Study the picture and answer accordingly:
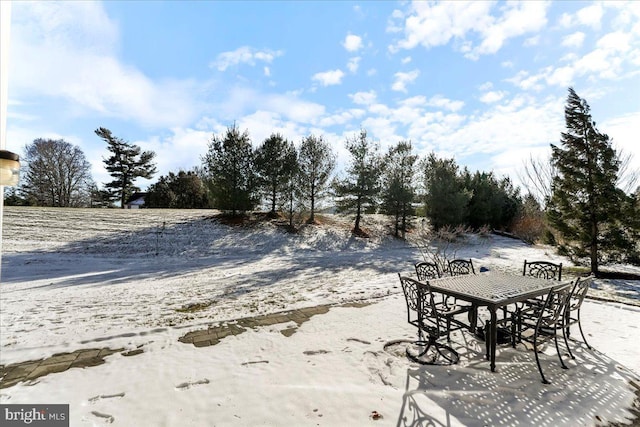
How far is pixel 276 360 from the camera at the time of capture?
11.1ft

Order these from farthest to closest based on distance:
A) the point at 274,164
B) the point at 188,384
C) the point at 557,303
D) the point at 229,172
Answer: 1. the point at 274,164
2. the point at 229,172
3. the point at 557,303
4. the point at 188,384

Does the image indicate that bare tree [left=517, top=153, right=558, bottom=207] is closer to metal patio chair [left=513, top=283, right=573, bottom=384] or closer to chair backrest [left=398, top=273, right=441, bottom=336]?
metal patio chair [left=513, top=283, right=573, bottom=384]

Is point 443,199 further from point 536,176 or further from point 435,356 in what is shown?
point 435,356

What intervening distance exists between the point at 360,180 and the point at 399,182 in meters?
2.83

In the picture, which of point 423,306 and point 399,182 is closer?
point 423,306

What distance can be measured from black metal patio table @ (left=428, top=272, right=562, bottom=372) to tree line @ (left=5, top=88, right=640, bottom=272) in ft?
27.6

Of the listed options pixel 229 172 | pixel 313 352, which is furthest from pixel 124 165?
pixel 313 352

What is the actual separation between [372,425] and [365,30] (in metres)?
8.22

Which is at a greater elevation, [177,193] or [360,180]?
[360,180]

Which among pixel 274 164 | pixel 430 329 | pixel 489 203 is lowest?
pixel 430 329

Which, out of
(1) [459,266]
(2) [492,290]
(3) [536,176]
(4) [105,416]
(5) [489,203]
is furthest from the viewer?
(3) [536,176]

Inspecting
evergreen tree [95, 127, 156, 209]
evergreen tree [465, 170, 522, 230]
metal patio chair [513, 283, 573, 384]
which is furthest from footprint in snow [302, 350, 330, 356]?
evergreen tree [95, 127, 156, 209]

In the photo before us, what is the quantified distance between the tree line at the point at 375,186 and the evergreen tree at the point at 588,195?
29mm

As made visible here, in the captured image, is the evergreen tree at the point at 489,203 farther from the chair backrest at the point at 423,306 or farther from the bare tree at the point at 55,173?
the bare tree at the point at 55,173
